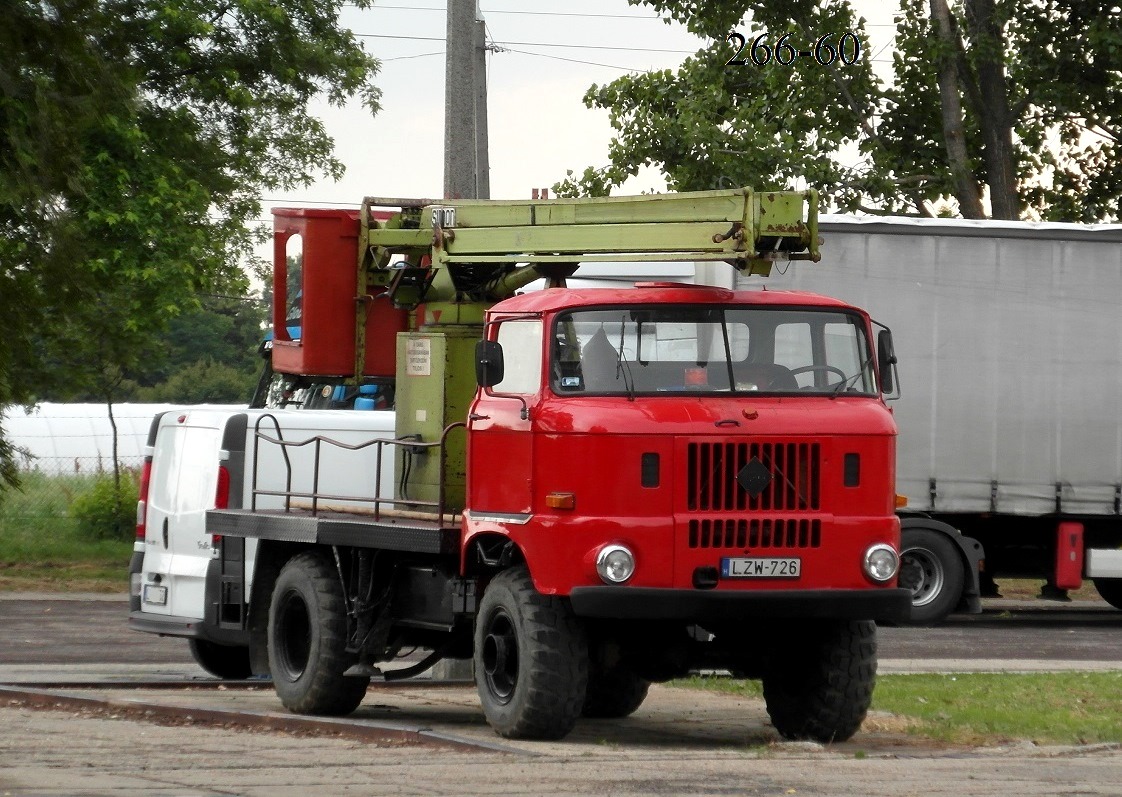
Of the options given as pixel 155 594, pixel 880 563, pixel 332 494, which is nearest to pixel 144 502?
pixel 155 594

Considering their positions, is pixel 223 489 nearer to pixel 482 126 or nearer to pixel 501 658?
pixel 501 658

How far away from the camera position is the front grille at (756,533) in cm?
1086

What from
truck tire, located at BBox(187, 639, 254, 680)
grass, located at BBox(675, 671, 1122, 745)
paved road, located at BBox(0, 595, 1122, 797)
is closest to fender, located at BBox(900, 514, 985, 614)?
grass, located at BBox(675, 671, 1122, 745)

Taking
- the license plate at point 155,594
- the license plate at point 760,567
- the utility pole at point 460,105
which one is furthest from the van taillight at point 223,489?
the license plate at point 760,567

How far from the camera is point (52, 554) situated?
27609mm

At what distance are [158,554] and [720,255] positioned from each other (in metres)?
6.01

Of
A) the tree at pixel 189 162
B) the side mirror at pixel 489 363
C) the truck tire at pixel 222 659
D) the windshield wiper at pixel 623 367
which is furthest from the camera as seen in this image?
the tree at pixel 189 162

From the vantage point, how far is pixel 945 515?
20.7m

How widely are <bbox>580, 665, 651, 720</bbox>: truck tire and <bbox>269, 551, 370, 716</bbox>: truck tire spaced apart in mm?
1550

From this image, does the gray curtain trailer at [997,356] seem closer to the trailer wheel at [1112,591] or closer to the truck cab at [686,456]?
the trailer wheel at [1112,591]

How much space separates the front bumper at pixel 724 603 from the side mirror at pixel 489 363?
1.47 metres

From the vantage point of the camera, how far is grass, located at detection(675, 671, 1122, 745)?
1199 cm

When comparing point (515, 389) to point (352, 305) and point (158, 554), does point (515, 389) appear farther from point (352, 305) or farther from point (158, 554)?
point (158, 554)

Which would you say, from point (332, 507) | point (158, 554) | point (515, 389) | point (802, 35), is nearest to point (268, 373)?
point (158, 554)
